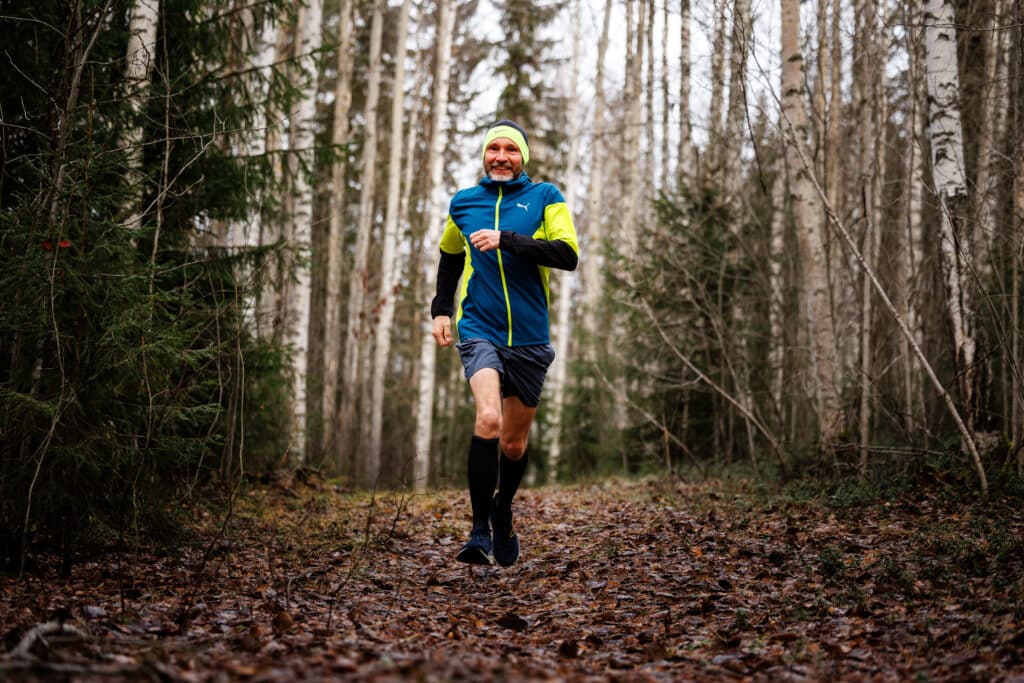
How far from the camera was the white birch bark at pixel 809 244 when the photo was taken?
8.14 metres

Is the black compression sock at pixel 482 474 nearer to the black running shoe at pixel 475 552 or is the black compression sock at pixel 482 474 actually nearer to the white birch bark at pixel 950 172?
the black running shoe at pixel 475 552

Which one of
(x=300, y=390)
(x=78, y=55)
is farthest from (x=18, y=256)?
(x=300, y=390)

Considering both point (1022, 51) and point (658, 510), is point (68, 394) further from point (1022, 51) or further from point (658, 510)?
point (1022, 51)

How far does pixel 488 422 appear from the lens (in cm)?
475

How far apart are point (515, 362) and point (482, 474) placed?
2.36ft

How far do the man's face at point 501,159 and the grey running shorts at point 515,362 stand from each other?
1109 millimetres

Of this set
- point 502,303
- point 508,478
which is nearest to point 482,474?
point 508,478

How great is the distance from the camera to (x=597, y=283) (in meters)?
20.6

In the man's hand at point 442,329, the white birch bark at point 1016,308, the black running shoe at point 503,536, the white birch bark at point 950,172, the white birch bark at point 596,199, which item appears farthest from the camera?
the white birch bark at point 596,199

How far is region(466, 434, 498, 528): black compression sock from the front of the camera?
16.0 ft

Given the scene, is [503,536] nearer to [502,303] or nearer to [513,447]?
[513,447]

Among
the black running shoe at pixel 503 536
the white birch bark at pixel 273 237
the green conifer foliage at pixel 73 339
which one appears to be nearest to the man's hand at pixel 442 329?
the black running shoe at pixel 503 536

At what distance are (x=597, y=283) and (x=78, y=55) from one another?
16.8m

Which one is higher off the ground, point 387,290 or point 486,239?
point 387,290
